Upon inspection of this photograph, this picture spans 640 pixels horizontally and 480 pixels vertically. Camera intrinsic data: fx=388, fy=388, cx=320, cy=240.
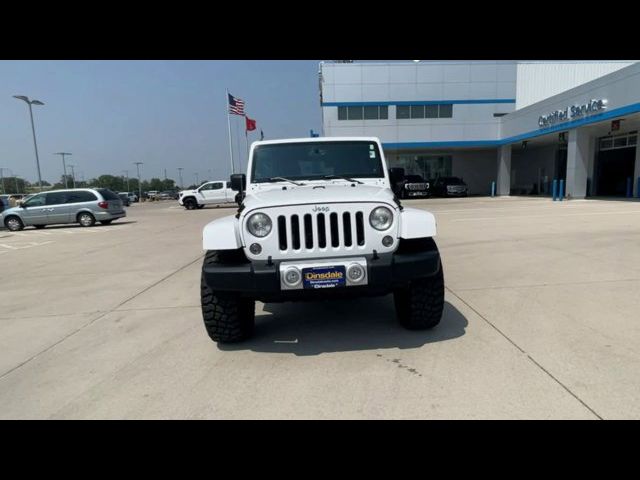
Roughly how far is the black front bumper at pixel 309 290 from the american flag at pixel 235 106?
89.6 feet

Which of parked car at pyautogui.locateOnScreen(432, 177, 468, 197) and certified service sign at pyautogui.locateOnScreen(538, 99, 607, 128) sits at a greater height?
certified service sign at pyautogui.locateOnScreen(538, 99, 607, 128)

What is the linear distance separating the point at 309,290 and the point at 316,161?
1944mm

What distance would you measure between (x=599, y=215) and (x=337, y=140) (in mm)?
12098

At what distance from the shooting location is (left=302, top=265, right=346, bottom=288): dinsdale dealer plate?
119 inches

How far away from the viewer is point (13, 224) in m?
16.2

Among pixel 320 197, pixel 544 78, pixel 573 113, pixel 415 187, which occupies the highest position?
pixel 544 78

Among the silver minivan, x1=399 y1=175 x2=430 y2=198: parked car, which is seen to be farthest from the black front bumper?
x1=399 y1=175 x2=430 y2=198: parked car

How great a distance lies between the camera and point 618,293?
461cm

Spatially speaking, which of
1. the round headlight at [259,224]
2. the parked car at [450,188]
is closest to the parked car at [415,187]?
the parked car at [450,188]

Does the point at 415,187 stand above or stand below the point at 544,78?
below

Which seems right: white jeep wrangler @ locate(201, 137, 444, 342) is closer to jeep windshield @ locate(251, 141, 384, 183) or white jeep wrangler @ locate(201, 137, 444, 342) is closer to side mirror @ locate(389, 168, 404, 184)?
jeep windshield @ locate(251, 141, 384, 183)

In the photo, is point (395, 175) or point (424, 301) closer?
point (424, 301)

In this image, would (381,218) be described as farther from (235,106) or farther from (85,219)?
(235,106)

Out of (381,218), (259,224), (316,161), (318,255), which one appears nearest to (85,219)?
(316,161)
